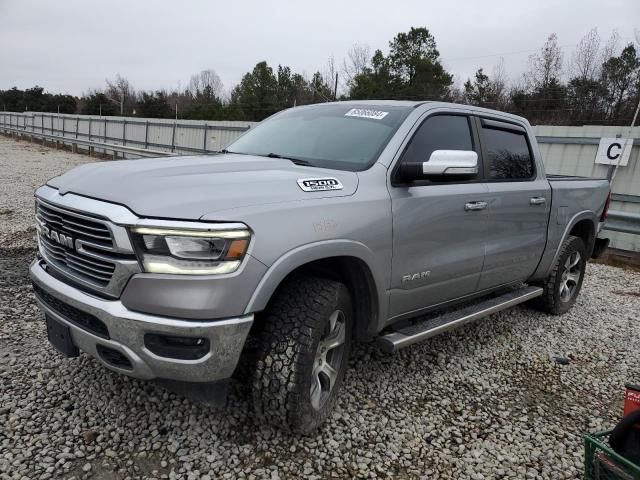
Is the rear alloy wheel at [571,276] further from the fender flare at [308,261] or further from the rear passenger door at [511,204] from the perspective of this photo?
the fender flare at [308,261]

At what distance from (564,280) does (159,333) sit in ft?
14.4

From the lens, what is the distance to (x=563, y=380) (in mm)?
3707

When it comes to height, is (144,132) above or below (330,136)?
below

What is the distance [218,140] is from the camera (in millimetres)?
17266

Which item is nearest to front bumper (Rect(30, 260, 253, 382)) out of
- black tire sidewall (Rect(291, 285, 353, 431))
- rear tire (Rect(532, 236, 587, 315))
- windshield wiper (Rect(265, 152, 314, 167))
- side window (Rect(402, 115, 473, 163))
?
black tire sidewall (Rect(291, 285, 353, 431))

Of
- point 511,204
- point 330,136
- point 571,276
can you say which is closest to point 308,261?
point 330,136

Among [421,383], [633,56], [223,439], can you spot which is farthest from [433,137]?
[633,56]

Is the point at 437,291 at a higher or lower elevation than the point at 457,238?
lower

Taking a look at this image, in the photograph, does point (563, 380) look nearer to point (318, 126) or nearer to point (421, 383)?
point (421, 383)

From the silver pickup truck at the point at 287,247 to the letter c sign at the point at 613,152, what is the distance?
5392mm

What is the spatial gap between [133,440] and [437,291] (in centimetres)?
207

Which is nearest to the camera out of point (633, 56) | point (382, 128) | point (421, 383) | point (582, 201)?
point (382, 128)

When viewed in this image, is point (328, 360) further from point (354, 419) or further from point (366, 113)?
point (366, 113)

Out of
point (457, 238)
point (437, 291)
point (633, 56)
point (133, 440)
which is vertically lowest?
point (133, 440)
